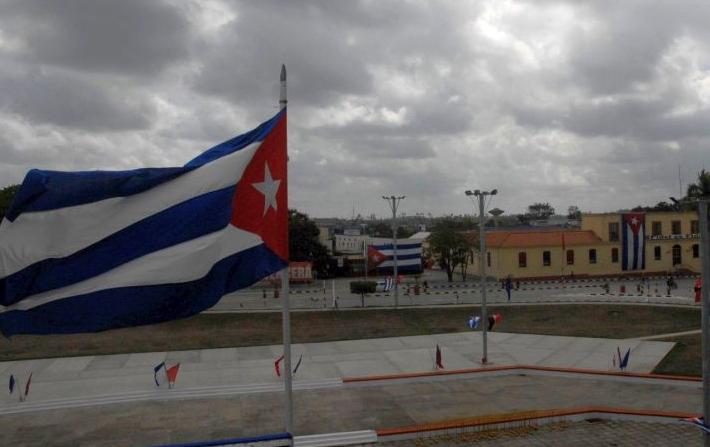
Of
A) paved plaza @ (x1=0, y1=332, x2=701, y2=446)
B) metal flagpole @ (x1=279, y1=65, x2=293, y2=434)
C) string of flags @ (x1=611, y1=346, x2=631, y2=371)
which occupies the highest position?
metal flagpole @ (x1=279, y1=65, x2=293, y2=434)

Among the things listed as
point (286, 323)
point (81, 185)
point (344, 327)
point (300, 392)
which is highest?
point (81, 185)

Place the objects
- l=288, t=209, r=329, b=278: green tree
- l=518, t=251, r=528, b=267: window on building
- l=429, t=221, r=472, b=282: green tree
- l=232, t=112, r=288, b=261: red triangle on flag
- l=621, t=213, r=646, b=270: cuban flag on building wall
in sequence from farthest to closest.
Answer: l=288, t=209, r=329, b=278: green tree
l=621, t=213, r=646, b=270: cuban flag on building wall
l=429, t=221, r=472, b=282: green tree
l=518, t=251, r=528, b=267: window on building
l=232, t=112, r=288, b=261: red triangle on flag

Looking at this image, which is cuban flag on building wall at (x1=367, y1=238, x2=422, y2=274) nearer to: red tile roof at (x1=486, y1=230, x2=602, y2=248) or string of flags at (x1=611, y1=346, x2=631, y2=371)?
red tile roof at (x1=486, y1=230, x2=602, y2=248)

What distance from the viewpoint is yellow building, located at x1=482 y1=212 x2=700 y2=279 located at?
52906mm

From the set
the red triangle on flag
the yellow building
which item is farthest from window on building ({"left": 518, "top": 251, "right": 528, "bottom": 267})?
the red triangle on flag

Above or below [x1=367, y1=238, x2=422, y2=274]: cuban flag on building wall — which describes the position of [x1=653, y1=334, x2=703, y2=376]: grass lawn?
below

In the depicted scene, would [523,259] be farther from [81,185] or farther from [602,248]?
[81,185]

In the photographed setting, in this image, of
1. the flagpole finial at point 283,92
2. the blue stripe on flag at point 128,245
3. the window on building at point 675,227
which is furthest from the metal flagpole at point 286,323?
the window on building at point 675,227

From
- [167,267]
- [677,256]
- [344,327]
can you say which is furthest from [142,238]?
[677,256]

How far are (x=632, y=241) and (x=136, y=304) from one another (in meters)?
55.4

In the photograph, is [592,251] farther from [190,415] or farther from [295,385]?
[190,415]

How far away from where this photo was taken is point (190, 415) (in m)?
15.1

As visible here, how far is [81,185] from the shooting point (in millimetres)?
7102

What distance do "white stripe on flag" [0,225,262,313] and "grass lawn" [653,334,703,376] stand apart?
16.7 meters
